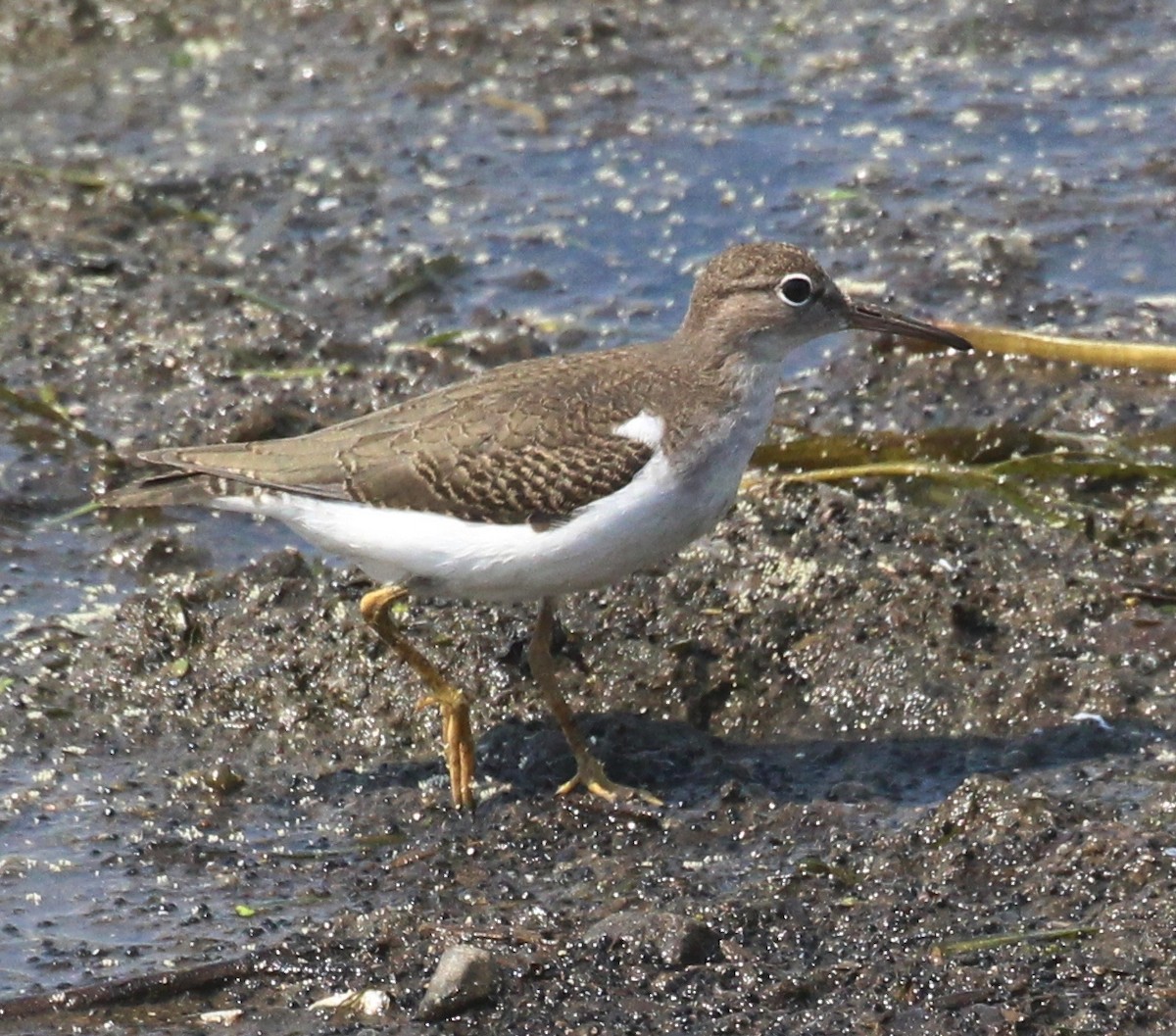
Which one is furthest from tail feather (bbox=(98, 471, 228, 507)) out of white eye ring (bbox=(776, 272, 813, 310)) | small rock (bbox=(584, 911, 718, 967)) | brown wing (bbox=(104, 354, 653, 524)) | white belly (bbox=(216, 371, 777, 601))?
small rock (bbox=(584, 911, 718, 967))

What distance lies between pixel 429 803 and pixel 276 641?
3.93 ft

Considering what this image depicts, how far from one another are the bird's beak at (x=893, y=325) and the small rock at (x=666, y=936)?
9.52ft

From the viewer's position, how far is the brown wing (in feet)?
24.4

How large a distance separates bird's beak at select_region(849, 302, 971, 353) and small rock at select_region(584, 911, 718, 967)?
2.90 metres

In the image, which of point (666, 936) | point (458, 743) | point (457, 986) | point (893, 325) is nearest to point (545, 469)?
point (458, 743)

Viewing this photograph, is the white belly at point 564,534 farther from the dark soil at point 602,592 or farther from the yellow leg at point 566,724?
the dark soil at point 602,592

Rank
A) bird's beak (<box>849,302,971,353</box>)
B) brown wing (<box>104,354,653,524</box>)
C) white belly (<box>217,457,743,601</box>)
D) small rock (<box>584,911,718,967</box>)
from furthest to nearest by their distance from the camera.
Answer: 1. bird's beak (<box>849,302,971,353</box>)
2. brown wing (<box>104,354,653,524</box>)
3. white belly (<box>217,457,743,601</box>)
4. small rock (<box>584,911,718,967</box>)

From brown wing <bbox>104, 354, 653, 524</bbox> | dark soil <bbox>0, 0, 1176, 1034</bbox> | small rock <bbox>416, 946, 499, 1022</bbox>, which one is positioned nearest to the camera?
small rock <bbox>416, 946, 499, 1022</bbox>

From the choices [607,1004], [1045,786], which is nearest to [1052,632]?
→ [1045,786]

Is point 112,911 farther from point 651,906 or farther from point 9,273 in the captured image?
point 9,273

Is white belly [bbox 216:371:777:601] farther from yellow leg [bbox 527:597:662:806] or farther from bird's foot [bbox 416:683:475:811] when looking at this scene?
bird's foot [bbox 416:683:475:811]

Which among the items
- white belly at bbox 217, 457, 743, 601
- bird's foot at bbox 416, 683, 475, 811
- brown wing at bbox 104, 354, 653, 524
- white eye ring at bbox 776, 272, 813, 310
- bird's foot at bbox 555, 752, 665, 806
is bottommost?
bird's foot at bbox 555, 752, 665, 806

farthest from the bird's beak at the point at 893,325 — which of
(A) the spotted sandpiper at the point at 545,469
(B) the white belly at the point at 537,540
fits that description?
(B) the white belly at the point at 537,540

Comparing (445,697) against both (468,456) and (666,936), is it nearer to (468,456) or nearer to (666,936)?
(468,456)
